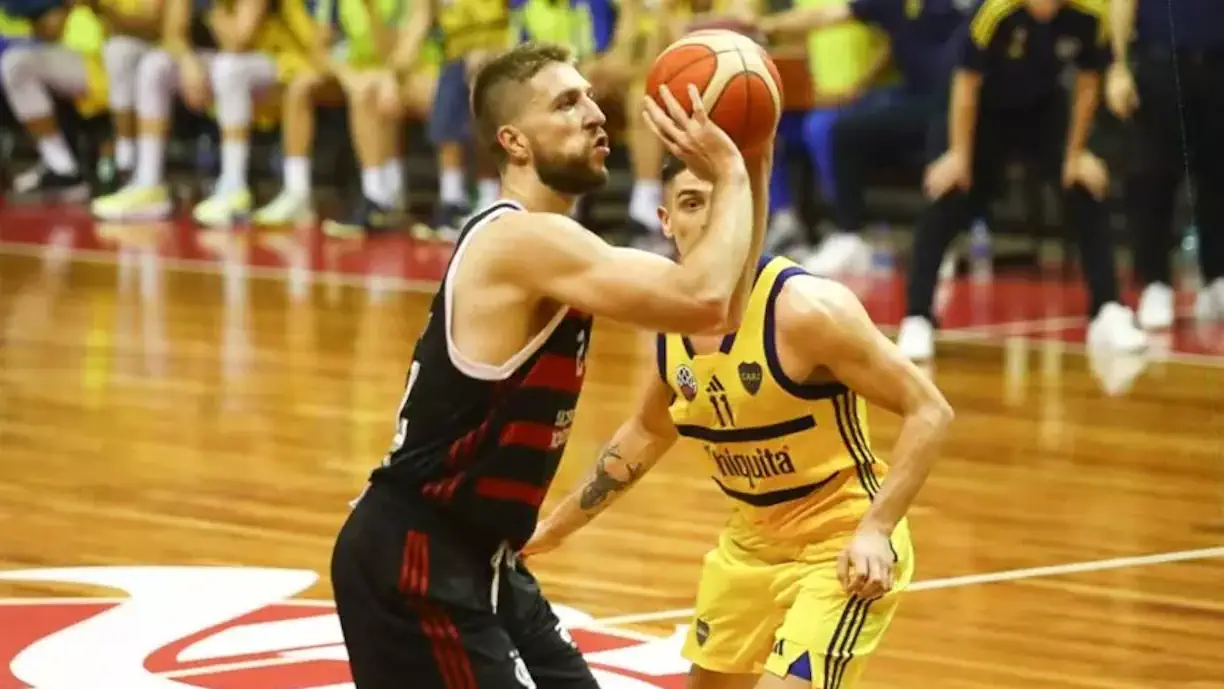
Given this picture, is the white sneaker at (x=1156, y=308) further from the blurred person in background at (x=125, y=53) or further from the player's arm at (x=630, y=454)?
the blurred person in background at (x=125, y=53)

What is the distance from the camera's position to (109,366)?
350 inches

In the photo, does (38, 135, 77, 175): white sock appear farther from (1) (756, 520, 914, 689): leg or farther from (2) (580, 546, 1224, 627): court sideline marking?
(1) (756, 520, 914, 689): leg

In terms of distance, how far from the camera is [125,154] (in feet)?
50.0

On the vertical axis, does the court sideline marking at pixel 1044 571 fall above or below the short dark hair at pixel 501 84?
below

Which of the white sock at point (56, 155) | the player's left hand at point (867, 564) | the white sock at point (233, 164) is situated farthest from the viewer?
the white sock at point (56, 155)

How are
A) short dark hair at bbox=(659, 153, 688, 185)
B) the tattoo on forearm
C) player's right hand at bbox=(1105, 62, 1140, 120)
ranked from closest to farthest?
1. short dark hair at bbox=(659, 153, 688, 185)
2. the tattoo on forearm
3. player's right hand at bbox=(1105, 62, 1140, 120)

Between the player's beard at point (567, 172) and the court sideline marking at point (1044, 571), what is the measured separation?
203cm

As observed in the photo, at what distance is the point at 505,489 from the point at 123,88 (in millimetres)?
12135

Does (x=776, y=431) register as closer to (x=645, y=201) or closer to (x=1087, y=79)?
(x=1087, y=79)

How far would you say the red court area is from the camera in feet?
32.1

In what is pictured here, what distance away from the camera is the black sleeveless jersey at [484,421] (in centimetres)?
338

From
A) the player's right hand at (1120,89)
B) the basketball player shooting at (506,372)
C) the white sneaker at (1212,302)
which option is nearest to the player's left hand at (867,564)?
the basketball player shooting at (506,372)

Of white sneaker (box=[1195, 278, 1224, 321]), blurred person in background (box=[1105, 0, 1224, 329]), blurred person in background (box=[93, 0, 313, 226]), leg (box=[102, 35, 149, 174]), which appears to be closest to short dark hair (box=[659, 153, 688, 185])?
blurred person in background (box=[1105, 0, 1224, 329])

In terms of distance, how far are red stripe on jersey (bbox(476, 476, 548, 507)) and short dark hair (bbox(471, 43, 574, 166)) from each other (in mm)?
483
